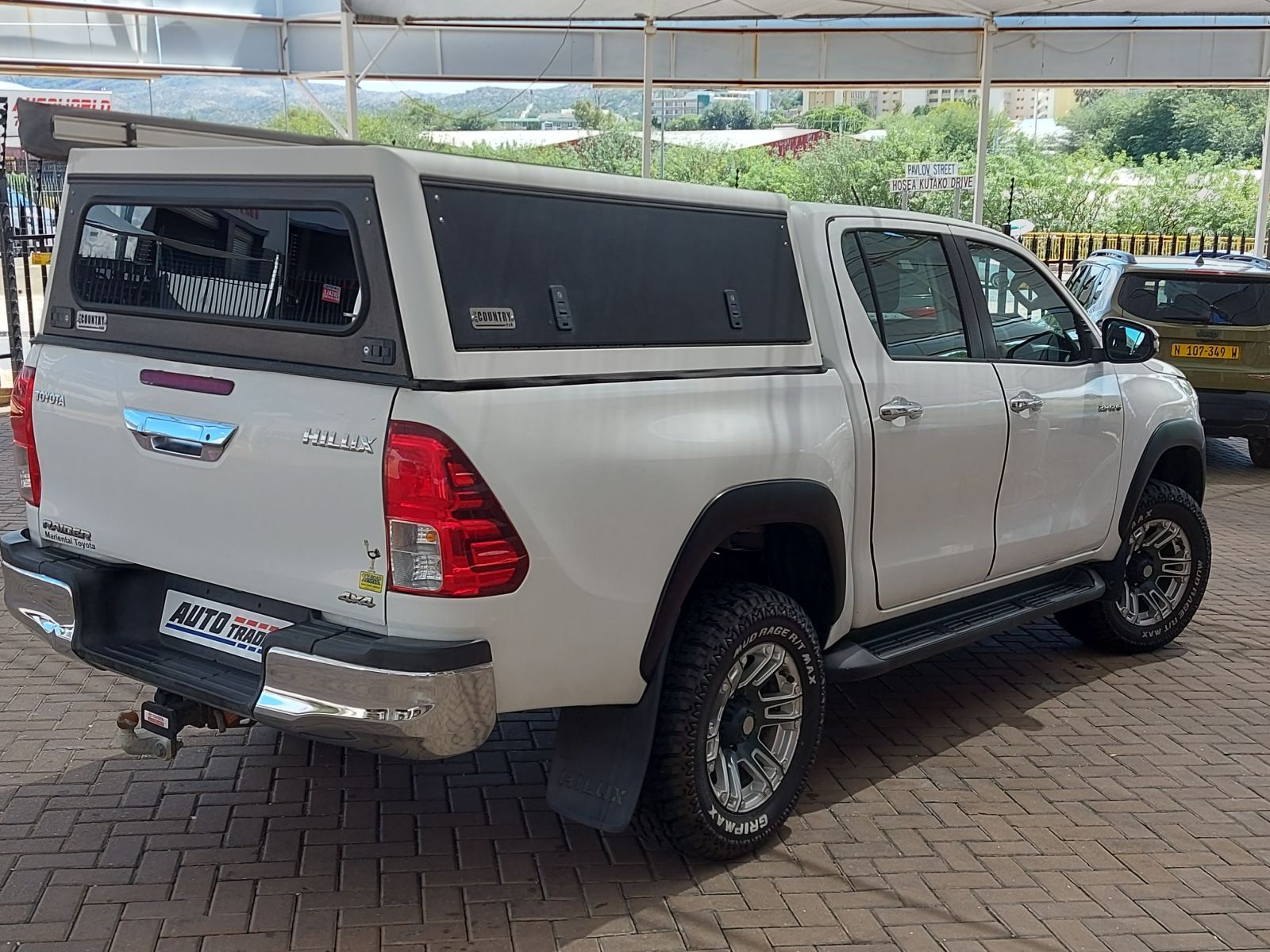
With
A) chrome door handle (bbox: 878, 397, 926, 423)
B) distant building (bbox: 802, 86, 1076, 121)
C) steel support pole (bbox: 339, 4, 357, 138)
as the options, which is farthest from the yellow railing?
chrome door handle (bbox: 878, 397, 926, 423)

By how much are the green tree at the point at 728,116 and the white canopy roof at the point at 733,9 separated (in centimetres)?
4376

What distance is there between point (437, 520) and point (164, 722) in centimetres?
124

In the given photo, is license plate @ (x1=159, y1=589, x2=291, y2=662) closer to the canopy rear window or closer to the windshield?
the canopy rear window

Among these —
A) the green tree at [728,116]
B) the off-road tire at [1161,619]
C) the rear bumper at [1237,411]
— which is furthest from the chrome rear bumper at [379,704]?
the green tree at [728,116]

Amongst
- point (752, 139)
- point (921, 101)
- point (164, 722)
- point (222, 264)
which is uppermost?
point (921, 101)

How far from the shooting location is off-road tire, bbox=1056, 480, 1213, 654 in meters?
5.89

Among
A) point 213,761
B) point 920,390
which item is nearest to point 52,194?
point 213,761

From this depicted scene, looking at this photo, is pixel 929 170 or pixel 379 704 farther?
pixel 929 170

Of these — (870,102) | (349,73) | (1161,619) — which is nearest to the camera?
(1161,619)

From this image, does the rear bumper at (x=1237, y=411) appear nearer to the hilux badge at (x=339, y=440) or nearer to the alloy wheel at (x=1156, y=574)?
the alloy wheel at (x=1156, y=574)

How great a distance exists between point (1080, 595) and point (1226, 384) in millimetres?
5769

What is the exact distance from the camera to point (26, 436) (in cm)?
391

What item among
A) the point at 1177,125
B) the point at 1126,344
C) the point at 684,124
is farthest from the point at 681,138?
the point at 1126,344

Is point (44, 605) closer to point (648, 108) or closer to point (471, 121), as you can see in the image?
point (648, 108)
